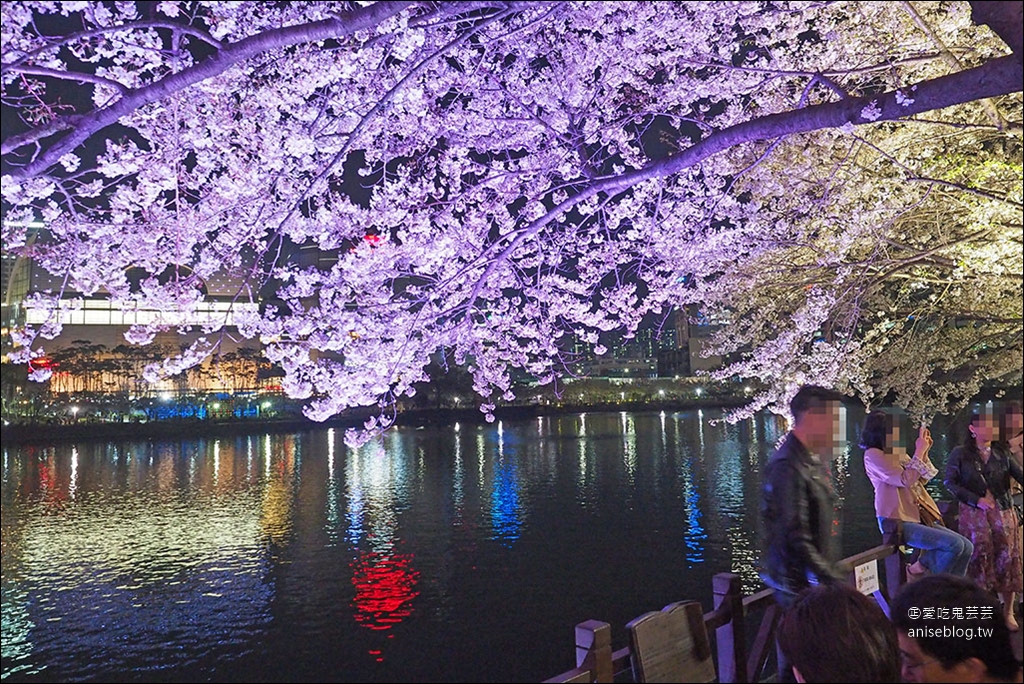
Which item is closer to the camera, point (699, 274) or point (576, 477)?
point (699, 274)

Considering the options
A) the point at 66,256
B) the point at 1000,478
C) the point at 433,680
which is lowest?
the point at 433,680

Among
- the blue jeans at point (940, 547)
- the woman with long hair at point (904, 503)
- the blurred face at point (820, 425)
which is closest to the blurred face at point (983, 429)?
the woman with long hair at point (904, 503)

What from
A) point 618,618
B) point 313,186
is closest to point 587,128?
point 313,186

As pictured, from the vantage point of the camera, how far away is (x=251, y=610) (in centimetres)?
1345

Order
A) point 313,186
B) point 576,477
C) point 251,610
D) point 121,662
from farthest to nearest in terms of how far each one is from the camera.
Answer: point 576,477
point 251,610
point 121,662
point 313,186

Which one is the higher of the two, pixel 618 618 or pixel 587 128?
pixel 587 128

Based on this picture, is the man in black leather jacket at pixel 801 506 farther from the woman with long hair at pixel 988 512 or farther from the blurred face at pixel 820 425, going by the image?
the woman with long hair at pixel 988 512

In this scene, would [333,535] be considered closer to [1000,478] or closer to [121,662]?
[121,662]

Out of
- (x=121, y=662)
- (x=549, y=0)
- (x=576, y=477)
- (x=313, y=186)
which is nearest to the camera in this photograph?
(x=549, y=0)

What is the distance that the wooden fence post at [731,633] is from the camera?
351cm

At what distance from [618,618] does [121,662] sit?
7.84m

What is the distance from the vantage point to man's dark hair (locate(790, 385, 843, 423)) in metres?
3.07

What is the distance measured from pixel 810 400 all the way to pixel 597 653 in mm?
1354

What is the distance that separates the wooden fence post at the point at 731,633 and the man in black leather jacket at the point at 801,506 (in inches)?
16.4
